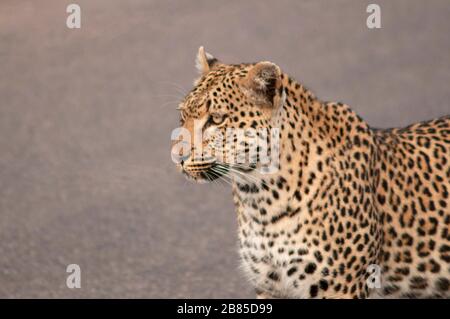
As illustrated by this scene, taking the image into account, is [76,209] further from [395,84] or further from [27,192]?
[395,84]

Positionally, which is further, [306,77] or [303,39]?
[303,39]

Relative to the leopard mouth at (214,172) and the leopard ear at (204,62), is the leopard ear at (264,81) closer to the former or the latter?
the leopard mouth at (214,172)

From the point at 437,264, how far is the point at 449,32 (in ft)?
40.3

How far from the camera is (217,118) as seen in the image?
761 centimetres

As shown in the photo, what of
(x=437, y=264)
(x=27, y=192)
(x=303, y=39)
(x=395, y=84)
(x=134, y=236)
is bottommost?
(x=437, y=264)

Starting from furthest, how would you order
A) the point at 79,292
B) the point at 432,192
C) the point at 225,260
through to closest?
the point at 225,260 → the point at 79,292 → the point at 432,192

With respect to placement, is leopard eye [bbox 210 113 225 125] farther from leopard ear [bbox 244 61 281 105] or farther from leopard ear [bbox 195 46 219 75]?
leopard ear [bbox 195 46 219 75]

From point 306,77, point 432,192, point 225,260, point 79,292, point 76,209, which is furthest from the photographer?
point 306,77

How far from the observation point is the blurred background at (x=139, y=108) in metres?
12.4

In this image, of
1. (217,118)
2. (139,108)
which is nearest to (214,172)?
(217,118)

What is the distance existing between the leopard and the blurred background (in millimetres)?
3603

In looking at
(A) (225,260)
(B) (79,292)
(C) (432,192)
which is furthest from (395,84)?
(C) (432,192)

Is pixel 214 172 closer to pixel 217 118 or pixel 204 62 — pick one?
pixel 217 118

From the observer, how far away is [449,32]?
19938mm
